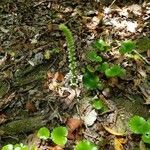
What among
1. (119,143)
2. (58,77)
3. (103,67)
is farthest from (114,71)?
(119,143)

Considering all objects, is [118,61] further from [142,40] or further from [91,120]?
[91,120]

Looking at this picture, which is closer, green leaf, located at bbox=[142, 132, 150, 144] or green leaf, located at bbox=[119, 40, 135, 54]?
green leaf, located at bbox=[142, 132, 150, 144]

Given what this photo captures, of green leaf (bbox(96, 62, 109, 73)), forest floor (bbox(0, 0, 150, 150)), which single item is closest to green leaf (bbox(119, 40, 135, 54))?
forest floor (bbox(0, 0, 150, 150))

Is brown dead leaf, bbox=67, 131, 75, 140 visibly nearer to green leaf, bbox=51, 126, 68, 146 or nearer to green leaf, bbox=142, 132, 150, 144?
green leaf, bbox=51, 126, 68, 146

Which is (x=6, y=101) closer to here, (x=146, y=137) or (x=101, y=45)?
(x=101, y=45)

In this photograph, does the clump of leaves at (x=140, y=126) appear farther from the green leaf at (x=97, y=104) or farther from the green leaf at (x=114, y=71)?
the green leaf at (x=114, y=71)

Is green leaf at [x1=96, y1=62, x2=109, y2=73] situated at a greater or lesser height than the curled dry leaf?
greater

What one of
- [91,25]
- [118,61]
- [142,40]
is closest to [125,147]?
[118,61]
